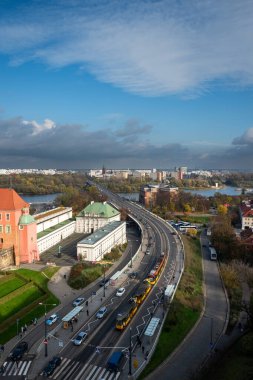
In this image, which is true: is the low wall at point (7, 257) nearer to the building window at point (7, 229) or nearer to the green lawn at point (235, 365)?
the building window at point (7, 229)

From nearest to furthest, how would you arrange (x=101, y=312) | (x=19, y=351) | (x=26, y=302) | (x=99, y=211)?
(x=19, y=351), (x=101, y=312), (x=26, y=302), (x=99, y=211)

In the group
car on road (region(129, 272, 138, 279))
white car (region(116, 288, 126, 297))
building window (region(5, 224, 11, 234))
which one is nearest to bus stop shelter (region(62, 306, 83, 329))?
white car (region(116, 288, 126, 297))

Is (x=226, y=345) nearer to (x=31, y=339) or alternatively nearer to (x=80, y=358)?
(x=80, y=358)

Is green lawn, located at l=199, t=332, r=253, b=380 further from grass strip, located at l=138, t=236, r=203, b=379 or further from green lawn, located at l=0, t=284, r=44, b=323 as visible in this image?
green lawn, located at l=0, t=284, r=44, b=323

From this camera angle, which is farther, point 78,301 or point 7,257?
point 7,257

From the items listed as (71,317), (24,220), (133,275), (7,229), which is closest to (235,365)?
(71,317)

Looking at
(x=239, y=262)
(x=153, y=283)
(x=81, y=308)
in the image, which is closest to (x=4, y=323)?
(x=81, y=308)

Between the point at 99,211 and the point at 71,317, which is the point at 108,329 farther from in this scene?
the point at 99,211

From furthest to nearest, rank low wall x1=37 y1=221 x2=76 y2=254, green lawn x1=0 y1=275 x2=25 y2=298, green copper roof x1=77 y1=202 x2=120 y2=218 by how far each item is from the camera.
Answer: green copper roof x1=77 y1=202 x2=120 y2=218 < low wall x1=37 y1=221 x2=76 y2=254 < green lawn x1=0 y1=275 x2=25 y2=298
